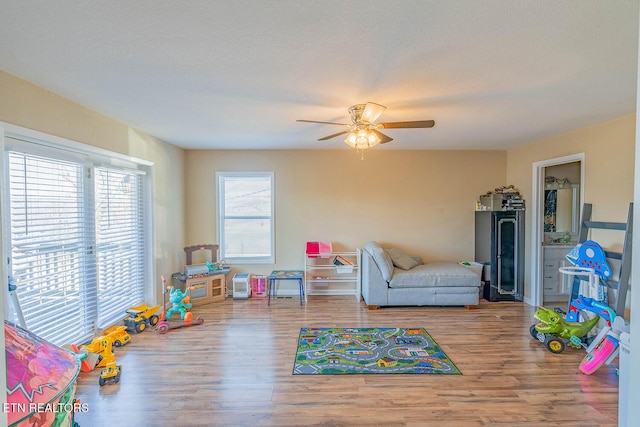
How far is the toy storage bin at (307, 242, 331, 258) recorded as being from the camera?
4.97 m

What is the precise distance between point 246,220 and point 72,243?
101 inches

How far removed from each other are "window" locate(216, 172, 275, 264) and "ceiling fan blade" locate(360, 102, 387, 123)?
2.78m

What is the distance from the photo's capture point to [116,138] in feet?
11.1

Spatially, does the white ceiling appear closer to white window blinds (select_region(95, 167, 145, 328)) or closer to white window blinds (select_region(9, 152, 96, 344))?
white window blinds (select_region(9, 152, 96, 344))

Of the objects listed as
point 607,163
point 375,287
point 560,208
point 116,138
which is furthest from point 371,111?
point 560,208

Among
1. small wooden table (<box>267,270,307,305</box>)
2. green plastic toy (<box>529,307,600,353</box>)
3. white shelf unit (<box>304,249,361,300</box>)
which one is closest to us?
green plastic toy (<box>529,307,600,353</box>)

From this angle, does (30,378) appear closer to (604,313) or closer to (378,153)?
(604,313)

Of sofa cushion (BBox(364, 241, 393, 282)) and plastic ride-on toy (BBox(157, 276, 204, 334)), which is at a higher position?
sofa cushion (BBox(364, 241, 393, 282))

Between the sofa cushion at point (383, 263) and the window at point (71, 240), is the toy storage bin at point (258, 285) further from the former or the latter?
the sofa cushion at point (383, 263)

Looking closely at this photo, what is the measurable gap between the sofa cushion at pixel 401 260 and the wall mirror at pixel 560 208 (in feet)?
7.19

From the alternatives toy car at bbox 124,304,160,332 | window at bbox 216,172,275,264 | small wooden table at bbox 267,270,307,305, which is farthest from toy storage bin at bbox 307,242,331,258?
toy car at bbox 124,304,160,332

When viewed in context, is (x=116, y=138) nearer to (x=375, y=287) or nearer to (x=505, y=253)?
(x=375, y=287)

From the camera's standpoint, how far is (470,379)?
2.65 metres

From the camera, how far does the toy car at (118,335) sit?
320cm
